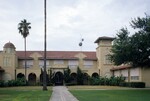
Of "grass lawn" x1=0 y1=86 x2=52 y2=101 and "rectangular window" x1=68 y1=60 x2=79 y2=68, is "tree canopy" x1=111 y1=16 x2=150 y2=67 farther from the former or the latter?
"rectangular window" x1=68 y1=60 x2=79 y2=68

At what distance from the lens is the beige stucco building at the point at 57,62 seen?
77625 millimetres

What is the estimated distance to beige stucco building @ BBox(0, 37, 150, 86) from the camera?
255ft

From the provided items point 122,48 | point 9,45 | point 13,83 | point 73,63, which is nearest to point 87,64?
point 73,63

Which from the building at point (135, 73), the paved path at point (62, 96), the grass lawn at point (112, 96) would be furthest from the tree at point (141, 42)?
the building at point (135, 73)

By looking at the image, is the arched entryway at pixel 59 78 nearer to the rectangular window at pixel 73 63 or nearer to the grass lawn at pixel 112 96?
the rectangular window at pixel 73 63

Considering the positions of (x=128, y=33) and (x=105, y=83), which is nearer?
(x=128, y=33)

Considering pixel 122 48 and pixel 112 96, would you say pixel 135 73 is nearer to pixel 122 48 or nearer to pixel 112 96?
pixel 122 48

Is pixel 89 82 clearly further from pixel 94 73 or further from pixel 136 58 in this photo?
pixel 136 58

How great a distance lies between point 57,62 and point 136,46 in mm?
44106

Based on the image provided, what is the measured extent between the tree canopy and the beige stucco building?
97.0 ft

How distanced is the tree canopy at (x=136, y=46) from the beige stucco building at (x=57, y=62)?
1163 inches

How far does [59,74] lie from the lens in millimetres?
83312

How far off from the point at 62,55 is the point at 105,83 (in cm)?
1660

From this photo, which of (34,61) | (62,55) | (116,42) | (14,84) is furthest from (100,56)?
(116,42)
